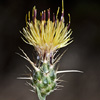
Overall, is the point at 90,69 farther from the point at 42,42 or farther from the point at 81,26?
the point at 42,42

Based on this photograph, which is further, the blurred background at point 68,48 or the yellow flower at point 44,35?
the blurred background at point 68,48

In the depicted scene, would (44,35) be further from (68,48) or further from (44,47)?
(68,48)

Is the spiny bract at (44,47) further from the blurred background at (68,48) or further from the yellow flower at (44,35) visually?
the blurred background at (68,48)

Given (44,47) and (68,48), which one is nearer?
(44,47)

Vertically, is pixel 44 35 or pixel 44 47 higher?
pixel 44 35

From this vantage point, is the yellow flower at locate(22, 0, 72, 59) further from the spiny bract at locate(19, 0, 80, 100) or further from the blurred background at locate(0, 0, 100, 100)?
the blurred background at locate(0, 0, 100, 100)

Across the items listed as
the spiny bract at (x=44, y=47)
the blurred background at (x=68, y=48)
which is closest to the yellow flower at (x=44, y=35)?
the spiny bract at (x=44, y=47)

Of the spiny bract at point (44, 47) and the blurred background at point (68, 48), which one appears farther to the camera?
the blurred background at point (68, 48)

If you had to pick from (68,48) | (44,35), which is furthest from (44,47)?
(68,48)

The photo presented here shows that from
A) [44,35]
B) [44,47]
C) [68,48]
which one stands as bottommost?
[44,47]

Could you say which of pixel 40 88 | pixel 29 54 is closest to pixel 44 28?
pixel 40 88
